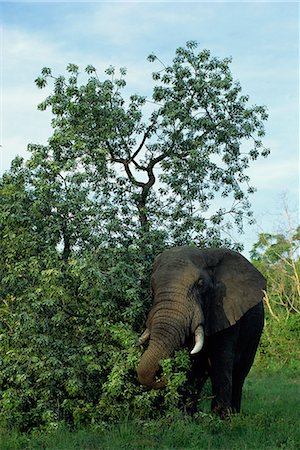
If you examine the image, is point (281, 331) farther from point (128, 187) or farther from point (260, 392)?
point (128, 187)

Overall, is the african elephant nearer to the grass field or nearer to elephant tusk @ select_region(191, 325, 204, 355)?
elephant tusk @ select_region(191, 325, 204, 355)

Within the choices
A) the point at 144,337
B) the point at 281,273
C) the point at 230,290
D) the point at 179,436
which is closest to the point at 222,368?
the point at 230,290

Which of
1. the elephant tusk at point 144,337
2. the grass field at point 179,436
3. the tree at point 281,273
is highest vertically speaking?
the tree at point 281,273

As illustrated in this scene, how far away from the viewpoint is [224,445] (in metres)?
10.3

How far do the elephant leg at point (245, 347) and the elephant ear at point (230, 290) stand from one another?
924 mm

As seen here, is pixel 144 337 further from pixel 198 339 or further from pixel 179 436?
pixel 179 436

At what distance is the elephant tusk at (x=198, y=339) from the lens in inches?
449

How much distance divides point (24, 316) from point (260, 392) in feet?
25.2

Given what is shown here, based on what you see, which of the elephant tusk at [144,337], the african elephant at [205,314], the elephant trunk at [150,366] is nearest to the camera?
the elephant trunk at [150,366]

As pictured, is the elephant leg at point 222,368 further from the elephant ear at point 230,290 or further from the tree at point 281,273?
the tree at point 281,273

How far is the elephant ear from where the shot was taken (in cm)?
1242

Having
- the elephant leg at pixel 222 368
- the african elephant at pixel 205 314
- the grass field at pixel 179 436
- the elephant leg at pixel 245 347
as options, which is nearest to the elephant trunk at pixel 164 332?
the african elephant at pixel 205 314

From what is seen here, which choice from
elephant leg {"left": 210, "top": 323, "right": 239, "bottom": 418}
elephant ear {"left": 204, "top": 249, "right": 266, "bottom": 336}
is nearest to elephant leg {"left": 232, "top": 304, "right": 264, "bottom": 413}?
elephant ear {"left": 204, "top": 249, "right": 266, "bottom": 336}

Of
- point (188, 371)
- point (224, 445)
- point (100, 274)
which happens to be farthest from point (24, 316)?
point (224, 445)
